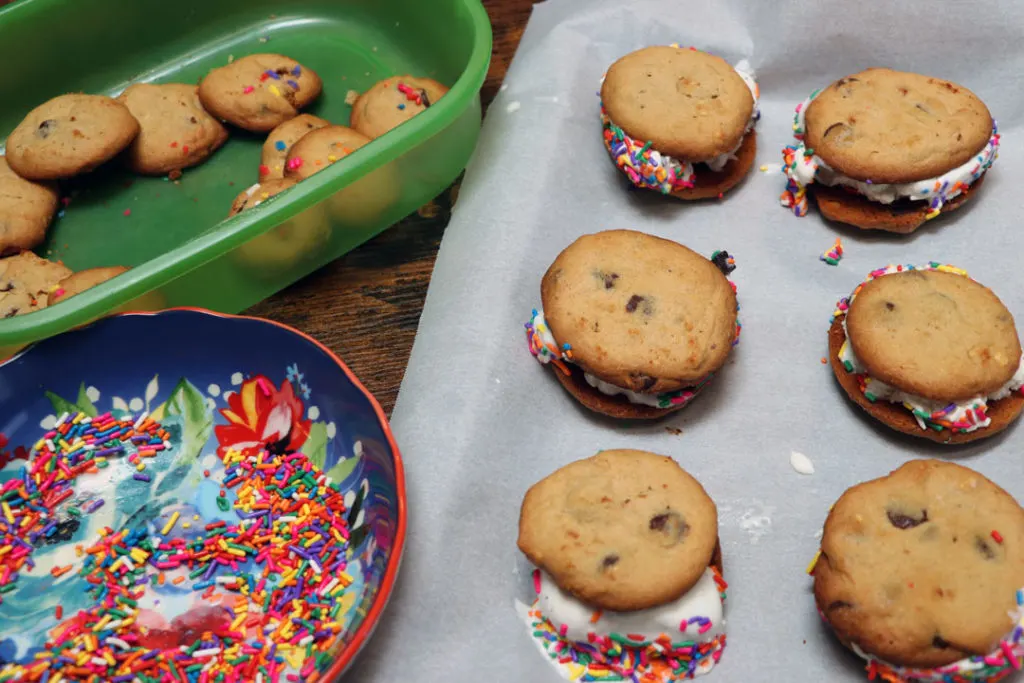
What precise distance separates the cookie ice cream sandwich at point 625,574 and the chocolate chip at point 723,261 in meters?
0.54

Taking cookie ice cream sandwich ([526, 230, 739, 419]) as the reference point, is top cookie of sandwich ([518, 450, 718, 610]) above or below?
below

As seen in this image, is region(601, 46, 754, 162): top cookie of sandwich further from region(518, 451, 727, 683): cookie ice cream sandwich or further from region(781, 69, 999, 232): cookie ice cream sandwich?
region(518, 451, 727, 683): cookie ice cream sandwich

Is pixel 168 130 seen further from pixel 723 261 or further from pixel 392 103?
pixel 723 261

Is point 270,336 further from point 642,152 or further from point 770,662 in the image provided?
point 770,662

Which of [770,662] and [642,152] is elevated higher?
[642,152]

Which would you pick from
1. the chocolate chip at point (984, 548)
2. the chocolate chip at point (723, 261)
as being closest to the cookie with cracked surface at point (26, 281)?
the chocolate chip at point (723, 261)

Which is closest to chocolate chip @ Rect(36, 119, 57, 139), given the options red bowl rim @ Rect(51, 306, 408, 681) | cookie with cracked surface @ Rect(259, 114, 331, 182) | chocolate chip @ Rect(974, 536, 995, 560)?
cookie with cracked surface @ Rect(259, 114, 331, 182)

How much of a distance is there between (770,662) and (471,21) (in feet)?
4.89

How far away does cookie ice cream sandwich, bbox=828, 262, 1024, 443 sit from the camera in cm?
172

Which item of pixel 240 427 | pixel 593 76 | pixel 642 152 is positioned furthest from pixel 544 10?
pixel 240 427

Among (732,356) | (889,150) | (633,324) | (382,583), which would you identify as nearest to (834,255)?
(889,150)

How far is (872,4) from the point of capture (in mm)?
2154

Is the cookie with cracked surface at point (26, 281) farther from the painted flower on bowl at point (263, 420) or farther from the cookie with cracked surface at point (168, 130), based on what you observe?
the painted flower on bowl at point (263, 420)

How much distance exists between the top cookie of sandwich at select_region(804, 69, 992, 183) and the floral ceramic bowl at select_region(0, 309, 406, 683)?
1165 millimetres
